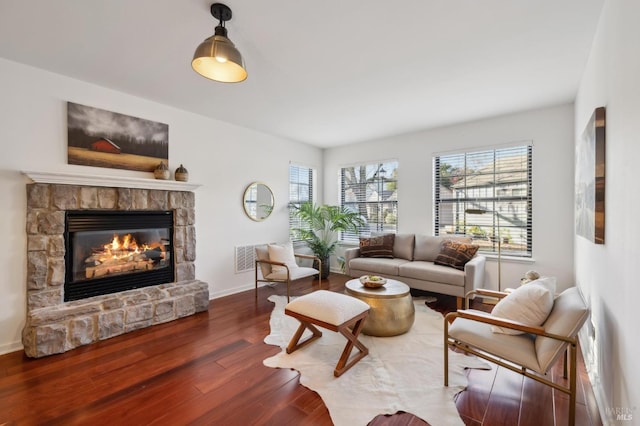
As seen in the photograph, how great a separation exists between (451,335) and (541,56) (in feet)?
8.45

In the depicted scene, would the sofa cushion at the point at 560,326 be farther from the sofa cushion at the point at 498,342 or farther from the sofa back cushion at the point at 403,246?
the sofa back cushion at the point at 403,246

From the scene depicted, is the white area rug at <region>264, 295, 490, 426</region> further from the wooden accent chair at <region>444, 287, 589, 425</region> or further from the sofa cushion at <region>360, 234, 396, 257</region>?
the sofa cushion at <region>360, 234, 396, 257</region>

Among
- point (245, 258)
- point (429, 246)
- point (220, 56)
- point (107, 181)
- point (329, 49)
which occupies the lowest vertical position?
point (245, 258)

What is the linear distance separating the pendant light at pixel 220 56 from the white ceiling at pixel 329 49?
0.09 m

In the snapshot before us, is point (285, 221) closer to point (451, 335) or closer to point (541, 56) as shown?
point (451, 335)

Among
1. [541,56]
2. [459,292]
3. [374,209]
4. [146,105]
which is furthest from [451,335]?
[146,105]

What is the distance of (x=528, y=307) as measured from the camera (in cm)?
188

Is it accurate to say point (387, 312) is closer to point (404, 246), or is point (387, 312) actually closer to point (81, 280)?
point (404, 246)

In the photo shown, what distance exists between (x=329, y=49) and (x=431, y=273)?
2.96 m

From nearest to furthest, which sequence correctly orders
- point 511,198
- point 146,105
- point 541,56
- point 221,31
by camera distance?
1. point 221,31
2. point 541,56
3. point 146,105
4. point 511,198

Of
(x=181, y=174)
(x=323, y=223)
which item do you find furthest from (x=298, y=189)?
(x=181, y=174)

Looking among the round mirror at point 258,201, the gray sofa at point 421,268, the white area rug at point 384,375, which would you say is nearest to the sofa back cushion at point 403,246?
the gray sofa at point 421,268

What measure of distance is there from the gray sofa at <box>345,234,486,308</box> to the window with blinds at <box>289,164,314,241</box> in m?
1.36

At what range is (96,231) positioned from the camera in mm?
3154
